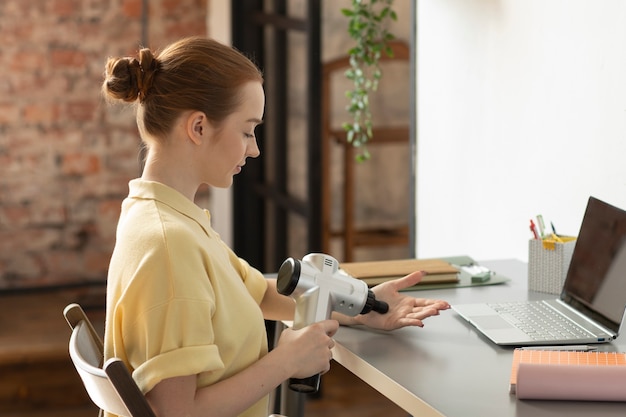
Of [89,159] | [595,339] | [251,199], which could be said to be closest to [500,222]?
[595,339]

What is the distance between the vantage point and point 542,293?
1.87 meters

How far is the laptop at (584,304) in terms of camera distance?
1528 mm

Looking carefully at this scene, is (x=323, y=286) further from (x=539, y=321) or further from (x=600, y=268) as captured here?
(x=600, y=268)

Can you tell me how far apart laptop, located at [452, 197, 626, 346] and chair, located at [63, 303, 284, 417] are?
622 mm

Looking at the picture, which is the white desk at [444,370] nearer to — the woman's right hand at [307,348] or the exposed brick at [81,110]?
the woman's right hand at [307,348]

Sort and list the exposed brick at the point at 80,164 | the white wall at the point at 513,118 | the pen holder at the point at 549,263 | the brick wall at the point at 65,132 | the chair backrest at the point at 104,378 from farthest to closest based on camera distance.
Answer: the exposed brick at the point at 80,164
the brick wall at the point at 65,132
the white wall at the point at 513,118
the pen holder at the point at 549,263
the chair backrest at the point at 104,378

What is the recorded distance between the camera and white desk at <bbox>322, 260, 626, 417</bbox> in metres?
1.23

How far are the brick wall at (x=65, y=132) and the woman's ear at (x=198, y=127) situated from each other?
2.58 m

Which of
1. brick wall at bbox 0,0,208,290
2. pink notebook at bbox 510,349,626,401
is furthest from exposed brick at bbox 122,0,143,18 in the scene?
pink notebook at bbox 510,349,626,401

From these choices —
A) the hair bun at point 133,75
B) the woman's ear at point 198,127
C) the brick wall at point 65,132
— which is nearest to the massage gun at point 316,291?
the woman's ear at point 198,127

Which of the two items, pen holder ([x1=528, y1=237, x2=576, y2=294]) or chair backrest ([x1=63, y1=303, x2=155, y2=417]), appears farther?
pen holder ([x1=528, y1=237, x2=576, y2=294])

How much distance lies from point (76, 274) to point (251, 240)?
79 centimetres

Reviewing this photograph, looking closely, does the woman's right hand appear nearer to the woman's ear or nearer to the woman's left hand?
the woman's left hand

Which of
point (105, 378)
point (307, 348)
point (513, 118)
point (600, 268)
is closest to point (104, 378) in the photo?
point (105, 378)
